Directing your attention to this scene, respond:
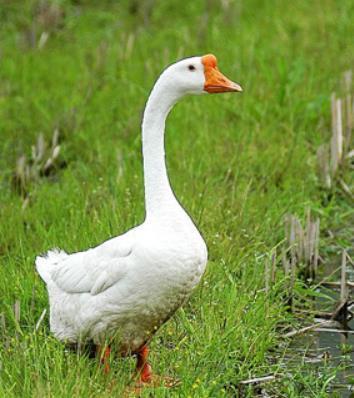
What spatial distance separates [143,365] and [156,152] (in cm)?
94

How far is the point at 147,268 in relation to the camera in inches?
194

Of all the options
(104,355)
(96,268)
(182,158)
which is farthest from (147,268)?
(182,158)

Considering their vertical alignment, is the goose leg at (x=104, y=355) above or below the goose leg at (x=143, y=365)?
above

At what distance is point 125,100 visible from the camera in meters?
9.59

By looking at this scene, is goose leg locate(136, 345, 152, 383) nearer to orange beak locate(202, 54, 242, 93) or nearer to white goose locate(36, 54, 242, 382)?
white goose locate(36, 54, 242, 382)

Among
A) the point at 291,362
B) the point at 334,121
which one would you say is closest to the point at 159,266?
the point at 291,362

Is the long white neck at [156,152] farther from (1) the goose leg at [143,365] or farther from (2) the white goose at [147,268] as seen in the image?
(1) the goose leg at [143,365]

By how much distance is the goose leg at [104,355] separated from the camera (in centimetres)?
506

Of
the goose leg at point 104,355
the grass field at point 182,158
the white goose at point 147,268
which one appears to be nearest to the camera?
the white goose at point 147,268

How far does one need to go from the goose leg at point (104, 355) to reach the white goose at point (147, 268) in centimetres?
1

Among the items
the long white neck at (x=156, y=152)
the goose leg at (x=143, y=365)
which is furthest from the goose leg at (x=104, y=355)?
the long white neck at (x=156, y=152)

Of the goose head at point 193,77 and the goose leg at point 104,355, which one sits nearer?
the goose leg at point 104,355

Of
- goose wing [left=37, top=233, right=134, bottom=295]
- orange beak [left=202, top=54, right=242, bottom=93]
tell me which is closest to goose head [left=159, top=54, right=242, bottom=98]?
orange beak [left=202, top=54, right=242, bottom=93]

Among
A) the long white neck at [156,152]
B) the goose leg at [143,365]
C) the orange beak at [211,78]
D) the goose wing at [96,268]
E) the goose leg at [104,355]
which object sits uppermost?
the orange beak at [211,78]
